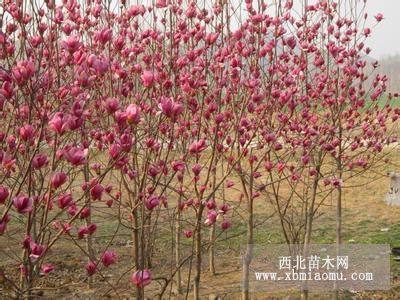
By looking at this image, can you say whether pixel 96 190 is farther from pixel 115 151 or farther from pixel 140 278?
pixel 140 278

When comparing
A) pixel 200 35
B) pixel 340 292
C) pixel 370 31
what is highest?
pixel 370 31

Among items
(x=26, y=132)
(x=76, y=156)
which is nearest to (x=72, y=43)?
(x=26, y=132)

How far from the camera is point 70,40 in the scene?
2236 mm

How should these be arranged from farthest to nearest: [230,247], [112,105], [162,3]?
[230,247], [162,3], [112,105]

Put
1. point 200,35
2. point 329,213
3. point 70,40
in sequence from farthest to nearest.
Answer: point 329,213 → point 200,35 → point 70,40

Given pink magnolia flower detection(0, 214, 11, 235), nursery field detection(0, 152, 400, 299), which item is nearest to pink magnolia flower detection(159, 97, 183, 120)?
pink magnolia flower detection(0, 214, 11, 235)

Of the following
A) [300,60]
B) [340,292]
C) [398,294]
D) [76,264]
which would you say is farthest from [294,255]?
[76,264]

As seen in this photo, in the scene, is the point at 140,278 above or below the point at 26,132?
below

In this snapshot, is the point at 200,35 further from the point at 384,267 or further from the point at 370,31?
the point at 384,267

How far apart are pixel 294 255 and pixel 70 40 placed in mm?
3606

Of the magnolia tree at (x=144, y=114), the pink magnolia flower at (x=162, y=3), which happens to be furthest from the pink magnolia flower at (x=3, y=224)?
the pink magnolia flower at (x=162, y=3)

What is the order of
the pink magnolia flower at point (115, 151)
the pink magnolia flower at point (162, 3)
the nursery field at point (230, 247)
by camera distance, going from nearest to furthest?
the pink magnolia flower at point (115, 151) → the pink magnolia flower at point (162, 3) → the nursery field at point (230, 247)

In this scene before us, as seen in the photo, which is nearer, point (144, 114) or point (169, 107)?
point (169, 107)

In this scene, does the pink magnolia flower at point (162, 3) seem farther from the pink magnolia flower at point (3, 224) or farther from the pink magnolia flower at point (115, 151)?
the pink magnolia flower at point (3, 224)
